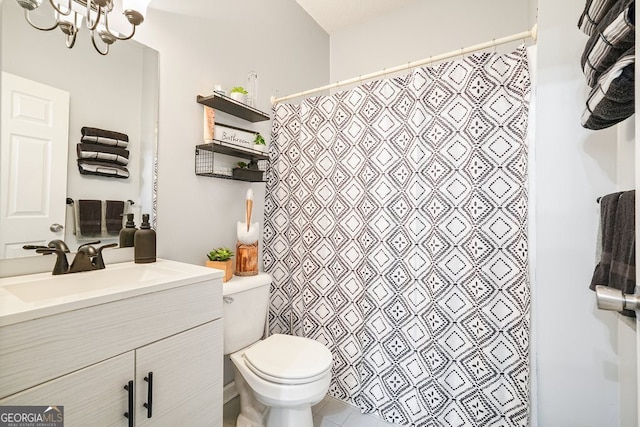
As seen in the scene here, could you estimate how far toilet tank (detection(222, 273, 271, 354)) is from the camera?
136cm

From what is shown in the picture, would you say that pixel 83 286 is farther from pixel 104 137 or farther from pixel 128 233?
pixel 104 137

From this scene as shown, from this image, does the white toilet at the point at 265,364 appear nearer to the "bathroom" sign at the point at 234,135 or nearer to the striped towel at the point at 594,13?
the "bathroom" sign at the point at 234,135

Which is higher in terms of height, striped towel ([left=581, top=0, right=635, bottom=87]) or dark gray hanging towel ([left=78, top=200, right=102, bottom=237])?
striped towel ([left=581, top=0, right=635, bottom=87])

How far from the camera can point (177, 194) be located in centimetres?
146

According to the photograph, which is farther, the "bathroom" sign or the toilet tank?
the "bathroom" sign

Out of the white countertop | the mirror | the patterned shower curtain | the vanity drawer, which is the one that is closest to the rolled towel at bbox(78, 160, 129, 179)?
the mirror

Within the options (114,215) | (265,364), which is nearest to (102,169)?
(114,215)

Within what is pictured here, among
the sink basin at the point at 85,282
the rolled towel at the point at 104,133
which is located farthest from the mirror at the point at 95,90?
the sink basin at the point at 85,282

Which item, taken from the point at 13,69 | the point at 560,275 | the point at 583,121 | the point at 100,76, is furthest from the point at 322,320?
the point at 13,69

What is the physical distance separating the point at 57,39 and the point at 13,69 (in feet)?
0.65

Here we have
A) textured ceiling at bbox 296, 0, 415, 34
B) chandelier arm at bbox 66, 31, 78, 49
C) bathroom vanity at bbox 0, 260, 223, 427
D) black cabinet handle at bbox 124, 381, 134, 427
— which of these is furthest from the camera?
textured ceiling at bbox 296, 0, 415, 34

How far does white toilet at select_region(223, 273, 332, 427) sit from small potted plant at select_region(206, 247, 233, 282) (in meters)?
0.05

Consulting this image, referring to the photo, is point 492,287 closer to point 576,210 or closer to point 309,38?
point 576,210

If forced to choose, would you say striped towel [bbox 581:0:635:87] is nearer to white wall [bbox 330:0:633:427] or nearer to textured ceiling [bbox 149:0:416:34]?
white wall [bbox 330:0:633:427]
